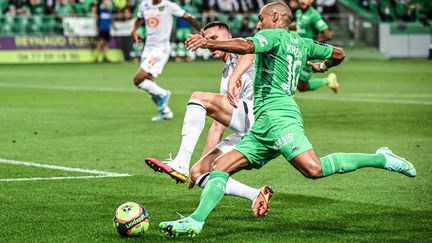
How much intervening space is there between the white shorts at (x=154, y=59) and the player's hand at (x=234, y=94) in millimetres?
10293

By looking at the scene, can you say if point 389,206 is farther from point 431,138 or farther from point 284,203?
point 431,138

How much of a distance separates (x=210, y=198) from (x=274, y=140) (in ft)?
2.46

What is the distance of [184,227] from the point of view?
25.4 feet

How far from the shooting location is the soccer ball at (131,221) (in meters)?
8.06

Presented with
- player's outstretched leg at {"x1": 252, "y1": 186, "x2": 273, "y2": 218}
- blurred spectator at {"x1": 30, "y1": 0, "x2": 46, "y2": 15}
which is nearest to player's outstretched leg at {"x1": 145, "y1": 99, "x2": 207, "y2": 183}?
player's outstretched leg at {"x1": 252, "y1": 186, "x2": 273, "y2": 218}

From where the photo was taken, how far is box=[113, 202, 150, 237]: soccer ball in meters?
8.06

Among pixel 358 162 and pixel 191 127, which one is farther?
pixel 191 127

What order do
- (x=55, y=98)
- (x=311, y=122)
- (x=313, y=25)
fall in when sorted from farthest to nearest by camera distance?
(x=55, y=98), (x=313, y=25), (x=311, y=122)

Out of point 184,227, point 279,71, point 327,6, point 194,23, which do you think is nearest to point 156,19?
point 194,23

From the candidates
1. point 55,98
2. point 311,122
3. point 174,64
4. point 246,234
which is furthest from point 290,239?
point 174,64

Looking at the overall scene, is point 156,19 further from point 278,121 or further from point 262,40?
point 262,40

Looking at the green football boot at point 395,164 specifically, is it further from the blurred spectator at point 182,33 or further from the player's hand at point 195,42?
the blurred spectator at point 182,33

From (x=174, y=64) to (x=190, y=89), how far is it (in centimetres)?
1500

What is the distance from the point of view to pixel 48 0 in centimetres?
4441
